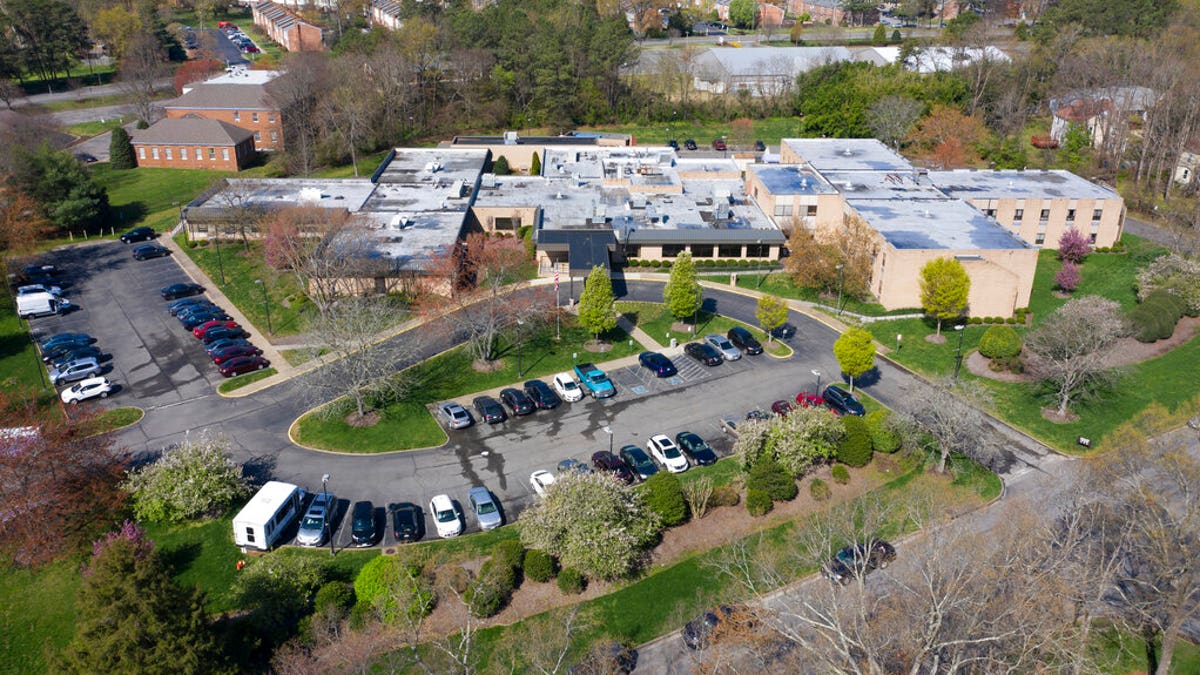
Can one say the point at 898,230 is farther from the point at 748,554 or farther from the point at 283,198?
the point at 283,198

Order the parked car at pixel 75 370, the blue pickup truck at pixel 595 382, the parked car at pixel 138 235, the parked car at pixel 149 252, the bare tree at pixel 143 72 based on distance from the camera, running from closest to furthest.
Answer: the blue pickup truck at pixel 595 382 → the parked car at pixel 75 370 → the parked car at pixel 149 252 → the parked car at pixel 138 235 → the bare tree at pixel 143 72

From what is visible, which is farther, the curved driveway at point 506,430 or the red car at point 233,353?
the red car at point 233,353

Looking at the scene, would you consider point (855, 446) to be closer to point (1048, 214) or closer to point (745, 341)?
point (745, 341)

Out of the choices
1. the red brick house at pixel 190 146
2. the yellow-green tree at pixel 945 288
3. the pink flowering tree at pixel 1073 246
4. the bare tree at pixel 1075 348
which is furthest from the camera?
the red brick house at pixel 190 146

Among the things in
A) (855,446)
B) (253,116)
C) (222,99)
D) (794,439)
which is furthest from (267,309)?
(222,99)

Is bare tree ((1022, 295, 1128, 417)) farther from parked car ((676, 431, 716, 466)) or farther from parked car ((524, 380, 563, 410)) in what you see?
parked car ((524, 380, 563, 410))

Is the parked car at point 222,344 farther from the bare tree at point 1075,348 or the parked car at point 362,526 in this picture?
the bare tree at point 1075,348

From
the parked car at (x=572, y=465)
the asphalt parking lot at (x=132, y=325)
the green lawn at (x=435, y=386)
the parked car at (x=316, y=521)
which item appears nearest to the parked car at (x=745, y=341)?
the green lawn at (x=435, y=386)

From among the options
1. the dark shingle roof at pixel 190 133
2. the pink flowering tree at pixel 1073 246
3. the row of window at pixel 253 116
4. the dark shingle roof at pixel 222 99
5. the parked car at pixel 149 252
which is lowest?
the parked car at pixel 149 252
